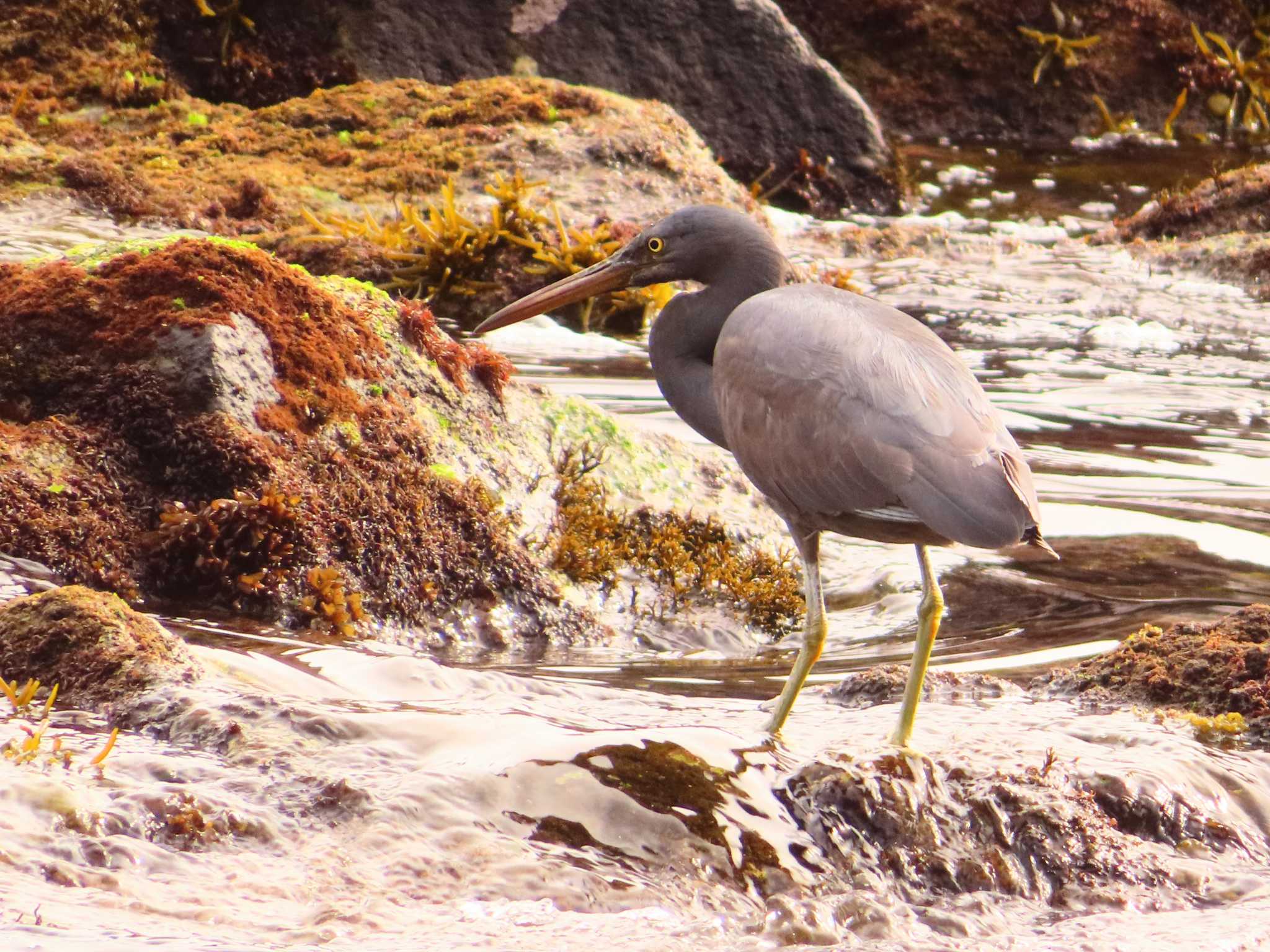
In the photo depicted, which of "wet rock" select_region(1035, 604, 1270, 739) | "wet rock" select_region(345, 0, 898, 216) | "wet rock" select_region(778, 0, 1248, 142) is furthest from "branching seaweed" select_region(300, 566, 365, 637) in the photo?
"wet rock" select_region(778, 0, 1248, 142)

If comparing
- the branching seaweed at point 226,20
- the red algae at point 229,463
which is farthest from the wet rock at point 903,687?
the branching seaweed at point 226,20

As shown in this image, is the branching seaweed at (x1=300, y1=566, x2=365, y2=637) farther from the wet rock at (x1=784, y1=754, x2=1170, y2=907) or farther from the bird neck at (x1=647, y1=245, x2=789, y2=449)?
the wet rock at (x1=784, y1=754, x2=1170, y2=907)

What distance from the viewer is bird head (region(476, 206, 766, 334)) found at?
453 cm

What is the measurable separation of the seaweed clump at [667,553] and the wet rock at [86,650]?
1650mm

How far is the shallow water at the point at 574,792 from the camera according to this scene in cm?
253

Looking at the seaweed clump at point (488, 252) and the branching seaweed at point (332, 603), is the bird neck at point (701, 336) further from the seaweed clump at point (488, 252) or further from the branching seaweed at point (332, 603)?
the seaweed clump at point (488, 252)

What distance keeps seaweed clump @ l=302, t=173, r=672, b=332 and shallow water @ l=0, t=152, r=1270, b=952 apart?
134 inches

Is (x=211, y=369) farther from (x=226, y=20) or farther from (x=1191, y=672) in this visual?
(x=226, y=20)

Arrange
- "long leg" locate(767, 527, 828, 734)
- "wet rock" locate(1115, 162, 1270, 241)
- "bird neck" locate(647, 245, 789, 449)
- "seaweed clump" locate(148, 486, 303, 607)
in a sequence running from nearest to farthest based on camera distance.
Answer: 1. "long leg" locate(767, 527, 828, 734)
2. "seaweed clump" locate(148, 486, 303, 607)
3. "bird neck" locate(647, 245, 789, 449)
4. "wet rock" locate(1115, 162, 1270, 241)

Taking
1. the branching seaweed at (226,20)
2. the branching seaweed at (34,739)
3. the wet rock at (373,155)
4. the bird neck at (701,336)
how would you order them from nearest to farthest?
the branching seaweed at (34,739)
the bird neck at (701,336)
the wet rock at (373,155)
the branching seaweed at (226,20)

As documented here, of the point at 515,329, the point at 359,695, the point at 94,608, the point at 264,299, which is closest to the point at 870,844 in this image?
the point at 359,695

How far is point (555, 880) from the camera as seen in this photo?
2707 millimetres

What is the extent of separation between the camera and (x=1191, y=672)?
397 cm

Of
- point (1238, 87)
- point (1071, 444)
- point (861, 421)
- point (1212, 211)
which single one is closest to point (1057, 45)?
point (1238, 87)
